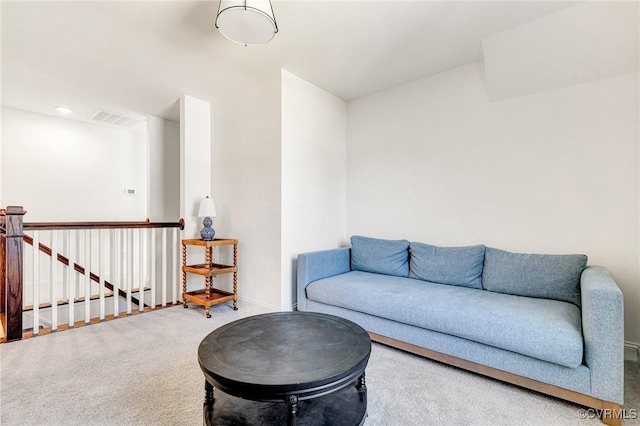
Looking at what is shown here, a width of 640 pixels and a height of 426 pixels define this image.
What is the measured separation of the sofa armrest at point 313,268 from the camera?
109 inches

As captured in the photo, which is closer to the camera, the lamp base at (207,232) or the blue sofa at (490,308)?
the blue sofa at (490,308)

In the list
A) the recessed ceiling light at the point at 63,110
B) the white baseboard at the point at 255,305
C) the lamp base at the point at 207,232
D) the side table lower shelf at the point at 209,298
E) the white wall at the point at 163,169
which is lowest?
the white baseboard at the point at 255,305

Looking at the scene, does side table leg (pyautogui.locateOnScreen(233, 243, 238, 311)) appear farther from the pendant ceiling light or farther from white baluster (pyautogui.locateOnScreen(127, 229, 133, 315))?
the pendant ceiling light

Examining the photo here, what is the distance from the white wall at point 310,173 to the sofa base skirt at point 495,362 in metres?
1.04

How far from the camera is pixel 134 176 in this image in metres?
5.27

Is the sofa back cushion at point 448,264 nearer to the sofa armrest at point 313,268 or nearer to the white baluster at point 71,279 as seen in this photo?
the sofa armrest at point 313,268

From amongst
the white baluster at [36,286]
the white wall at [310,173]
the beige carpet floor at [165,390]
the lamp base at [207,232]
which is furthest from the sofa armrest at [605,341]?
the white baluster at [36,286]

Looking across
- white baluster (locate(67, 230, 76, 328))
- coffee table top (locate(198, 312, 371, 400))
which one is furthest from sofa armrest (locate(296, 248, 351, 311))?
white baluster (locate(67, 230, 76, 328))

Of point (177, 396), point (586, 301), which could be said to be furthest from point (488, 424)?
point (177, 396)

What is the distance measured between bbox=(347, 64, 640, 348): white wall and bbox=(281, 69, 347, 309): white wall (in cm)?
23

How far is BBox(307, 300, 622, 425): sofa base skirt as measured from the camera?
1.51 metres

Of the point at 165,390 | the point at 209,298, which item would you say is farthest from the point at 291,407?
the point at 209,298

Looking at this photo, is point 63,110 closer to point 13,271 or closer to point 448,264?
point 13,271

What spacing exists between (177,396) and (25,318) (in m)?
3.77
